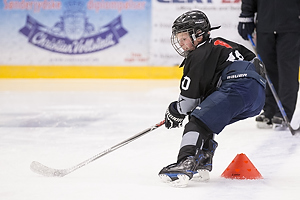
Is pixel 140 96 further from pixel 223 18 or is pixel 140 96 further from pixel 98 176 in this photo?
pixel 98 176

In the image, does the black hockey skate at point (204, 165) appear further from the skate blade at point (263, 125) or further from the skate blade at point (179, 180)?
the skate blade at point (263, 125)

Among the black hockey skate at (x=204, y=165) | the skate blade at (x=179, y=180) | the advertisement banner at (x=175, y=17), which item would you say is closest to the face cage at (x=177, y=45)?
the black hockey skate at (x=204, y=165)

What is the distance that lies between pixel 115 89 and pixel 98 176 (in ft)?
12.0

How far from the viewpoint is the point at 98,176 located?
251 cm

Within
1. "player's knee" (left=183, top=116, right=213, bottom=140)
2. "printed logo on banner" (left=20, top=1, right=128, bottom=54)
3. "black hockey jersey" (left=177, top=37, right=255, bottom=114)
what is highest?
"black hockey jersey" (left=177, top=37, right=255, bottom=114)

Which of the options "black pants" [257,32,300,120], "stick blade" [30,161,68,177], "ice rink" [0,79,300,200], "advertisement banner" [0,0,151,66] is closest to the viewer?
"ice rink" [0,79,300,200]

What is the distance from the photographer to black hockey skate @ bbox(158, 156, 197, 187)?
224 centimetres

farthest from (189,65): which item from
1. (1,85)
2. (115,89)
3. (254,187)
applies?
(1,85)

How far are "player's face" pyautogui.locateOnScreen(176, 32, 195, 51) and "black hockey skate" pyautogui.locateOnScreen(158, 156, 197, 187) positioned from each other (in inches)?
19.3

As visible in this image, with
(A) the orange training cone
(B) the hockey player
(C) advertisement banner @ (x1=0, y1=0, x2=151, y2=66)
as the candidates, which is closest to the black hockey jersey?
(B) the hockey player

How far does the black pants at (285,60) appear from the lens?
152 inches

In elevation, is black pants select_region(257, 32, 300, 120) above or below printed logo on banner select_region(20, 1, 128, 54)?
above

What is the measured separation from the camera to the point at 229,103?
2.33 meters

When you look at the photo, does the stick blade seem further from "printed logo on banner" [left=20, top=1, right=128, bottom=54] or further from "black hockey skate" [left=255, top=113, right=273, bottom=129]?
"printed logo on banner" [left=20, top=1, right=128, bottom=54]
